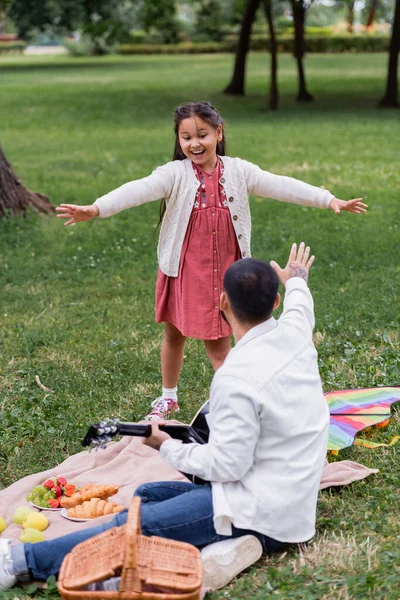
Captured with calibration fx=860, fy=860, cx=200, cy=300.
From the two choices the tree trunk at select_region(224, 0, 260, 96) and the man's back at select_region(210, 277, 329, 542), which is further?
the tree trunk at select_region(224, 0, 260, 96)

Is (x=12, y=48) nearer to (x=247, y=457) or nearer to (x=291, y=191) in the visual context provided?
(x=291, y=191)

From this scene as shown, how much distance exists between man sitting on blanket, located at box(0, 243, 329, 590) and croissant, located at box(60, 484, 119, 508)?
0.59 meters

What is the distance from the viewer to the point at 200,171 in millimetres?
4500

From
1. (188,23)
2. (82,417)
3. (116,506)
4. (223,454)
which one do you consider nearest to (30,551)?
(116,506)

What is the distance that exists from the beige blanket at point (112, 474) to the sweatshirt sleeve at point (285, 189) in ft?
4.43

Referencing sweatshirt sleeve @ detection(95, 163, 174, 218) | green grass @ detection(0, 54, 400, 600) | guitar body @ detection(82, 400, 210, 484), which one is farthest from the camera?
sweatshirt sleeve @ detection(95, 163, 174, 218)

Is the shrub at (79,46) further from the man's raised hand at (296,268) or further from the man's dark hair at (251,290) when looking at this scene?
the man's dark hair at (251,290)

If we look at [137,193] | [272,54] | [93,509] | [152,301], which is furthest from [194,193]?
[272,54]

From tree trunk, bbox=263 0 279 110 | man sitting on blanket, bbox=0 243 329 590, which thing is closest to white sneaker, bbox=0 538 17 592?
man sitting on blanket, bbox=0 243 329 590

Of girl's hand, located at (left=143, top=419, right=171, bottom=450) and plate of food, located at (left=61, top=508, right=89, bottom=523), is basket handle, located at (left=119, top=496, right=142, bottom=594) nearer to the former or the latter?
girl's hand, located at (left=143, top=419, right=171, bottom=450)

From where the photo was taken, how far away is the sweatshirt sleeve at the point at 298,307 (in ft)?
11.5

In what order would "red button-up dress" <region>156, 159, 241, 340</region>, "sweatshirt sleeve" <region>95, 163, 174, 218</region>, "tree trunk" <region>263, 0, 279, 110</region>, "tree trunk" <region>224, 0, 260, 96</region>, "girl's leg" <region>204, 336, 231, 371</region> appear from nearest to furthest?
"sweatshirt sleeve" <region>95, 163, 174, 218</region> < "red button-up dress" <region>156, 159, 241, 340</region> < "girl's leg" <region>204, 336, 231, 371</region> < "tree trunk" <region>263, 0, 279, 110</region> < "tree trunk" <region>224, 0, 260, 96</region>

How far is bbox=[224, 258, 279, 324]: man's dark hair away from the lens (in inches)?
Result: 127

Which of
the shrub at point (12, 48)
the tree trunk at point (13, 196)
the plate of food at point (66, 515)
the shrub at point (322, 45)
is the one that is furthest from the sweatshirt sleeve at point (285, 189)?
the shrub at point (12, 48)
